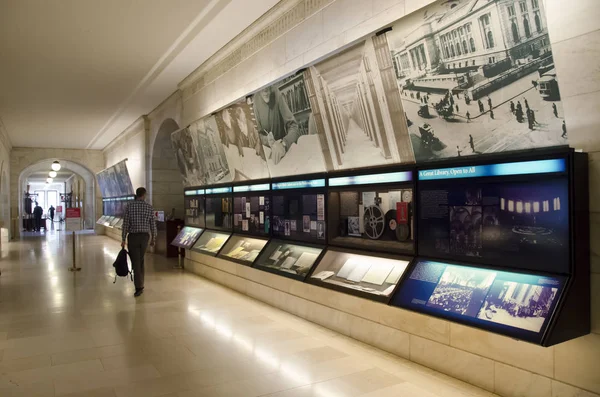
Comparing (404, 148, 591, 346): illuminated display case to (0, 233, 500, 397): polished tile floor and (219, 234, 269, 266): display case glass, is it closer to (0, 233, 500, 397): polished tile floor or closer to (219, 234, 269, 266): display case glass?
(0, 233, 500, 397): polished tile floor

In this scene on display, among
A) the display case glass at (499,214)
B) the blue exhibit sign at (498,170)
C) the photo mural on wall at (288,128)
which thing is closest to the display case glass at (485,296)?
the display case glass at (499,214)

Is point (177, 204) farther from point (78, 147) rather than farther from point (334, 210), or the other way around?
point (78, 147)

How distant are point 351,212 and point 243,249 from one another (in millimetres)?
2867

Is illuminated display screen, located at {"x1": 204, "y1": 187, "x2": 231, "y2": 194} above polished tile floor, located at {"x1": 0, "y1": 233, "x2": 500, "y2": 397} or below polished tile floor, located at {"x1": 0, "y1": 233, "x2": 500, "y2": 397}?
above

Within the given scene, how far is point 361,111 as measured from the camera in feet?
16.6

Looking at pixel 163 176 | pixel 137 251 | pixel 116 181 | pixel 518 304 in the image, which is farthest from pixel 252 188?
pixel 116 181

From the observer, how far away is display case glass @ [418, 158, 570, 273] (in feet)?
10.7

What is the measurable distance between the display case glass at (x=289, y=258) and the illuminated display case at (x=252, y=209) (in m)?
0.45

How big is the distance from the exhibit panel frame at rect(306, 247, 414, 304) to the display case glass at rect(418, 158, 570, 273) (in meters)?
0.47

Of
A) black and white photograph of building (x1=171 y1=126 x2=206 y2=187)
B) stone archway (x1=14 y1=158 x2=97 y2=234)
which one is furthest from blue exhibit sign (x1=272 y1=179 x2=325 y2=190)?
stone archway (x1=14 y1=158 x2=97 y2=234)

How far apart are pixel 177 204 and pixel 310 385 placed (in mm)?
12093

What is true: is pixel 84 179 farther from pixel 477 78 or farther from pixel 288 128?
pixel 477 78

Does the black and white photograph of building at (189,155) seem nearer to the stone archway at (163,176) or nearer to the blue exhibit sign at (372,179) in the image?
the stone archway at (163,176)

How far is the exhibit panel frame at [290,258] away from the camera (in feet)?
19.4
